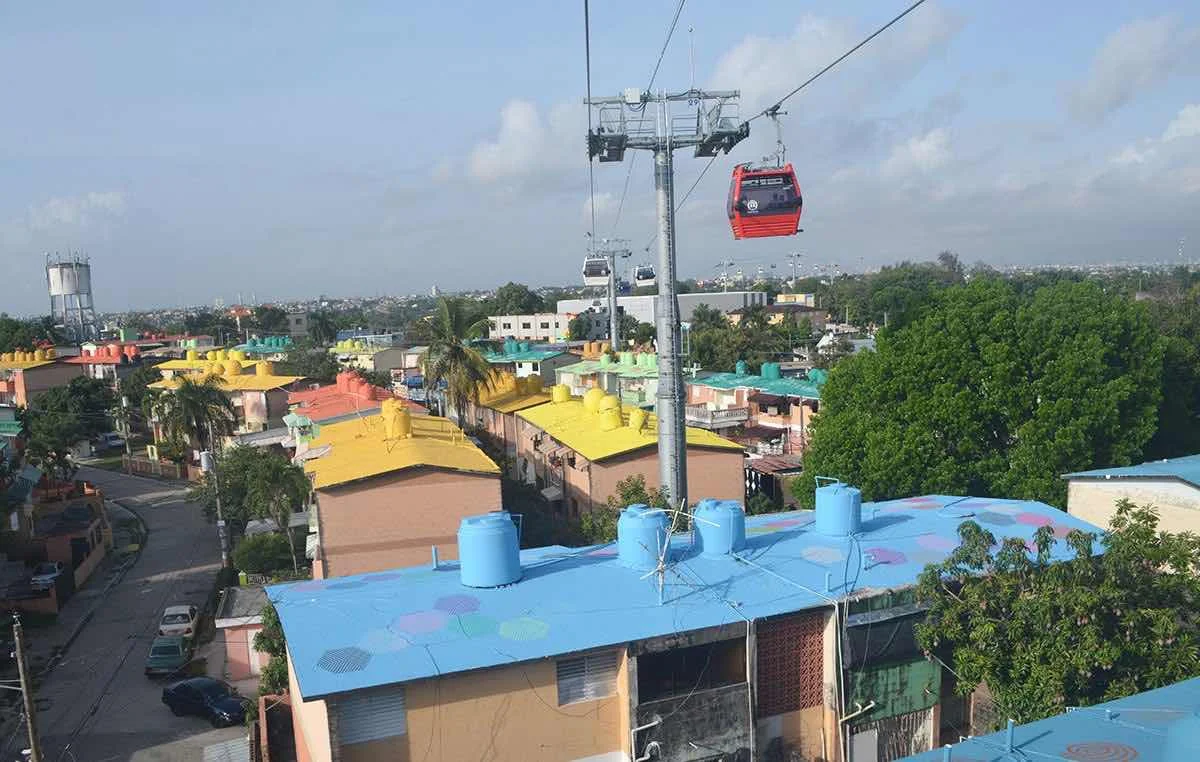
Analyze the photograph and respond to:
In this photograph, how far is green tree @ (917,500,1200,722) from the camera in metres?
11.0

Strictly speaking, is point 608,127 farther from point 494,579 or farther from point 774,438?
point 774,438

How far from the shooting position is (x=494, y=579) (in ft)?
44.1

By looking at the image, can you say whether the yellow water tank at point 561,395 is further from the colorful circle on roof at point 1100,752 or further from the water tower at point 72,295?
the water tower at point 72,295

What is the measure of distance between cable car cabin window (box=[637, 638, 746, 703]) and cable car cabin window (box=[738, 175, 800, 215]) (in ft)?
37.9

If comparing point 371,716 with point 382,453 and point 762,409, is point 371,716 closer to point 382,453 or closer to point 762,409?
point 382,453

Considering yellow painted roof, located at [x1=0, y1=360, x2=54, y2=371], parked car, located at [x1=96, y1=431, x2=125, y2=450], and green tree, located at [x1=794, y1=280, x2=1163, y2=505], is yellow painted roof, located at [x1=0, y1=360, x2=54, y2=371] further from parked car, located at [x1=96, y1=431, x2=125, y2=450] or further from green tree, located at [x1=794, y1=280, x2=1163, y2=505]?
green tree, located at [x1=794, y1=280, x2=1163, y2=505]

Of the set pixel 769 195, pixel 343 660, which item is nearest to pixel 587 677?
pixel 343 660

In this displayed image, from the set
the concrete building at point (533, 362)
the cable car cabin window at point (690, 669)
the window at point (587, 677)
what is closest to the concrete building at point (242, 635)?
the window at point (587, 677)

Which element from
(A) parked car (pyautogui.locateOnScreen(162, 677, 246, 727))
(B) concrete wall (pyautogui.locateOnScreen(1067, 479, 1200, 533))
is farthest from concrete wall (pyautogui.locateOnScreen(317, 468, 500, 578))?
(B) concrete wall (pyautogui.locateOnScreen(1067, 479, 1200, 533))

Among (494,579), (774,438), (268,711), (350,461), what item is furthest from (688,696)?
(774,438)

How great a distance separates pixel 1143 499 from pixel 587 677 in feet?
48.1

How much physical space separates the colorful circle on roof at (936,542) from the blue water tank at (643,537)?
185 inches

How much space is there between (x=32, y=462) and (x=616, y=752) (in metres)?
40.3

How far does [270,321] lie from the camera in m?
125
